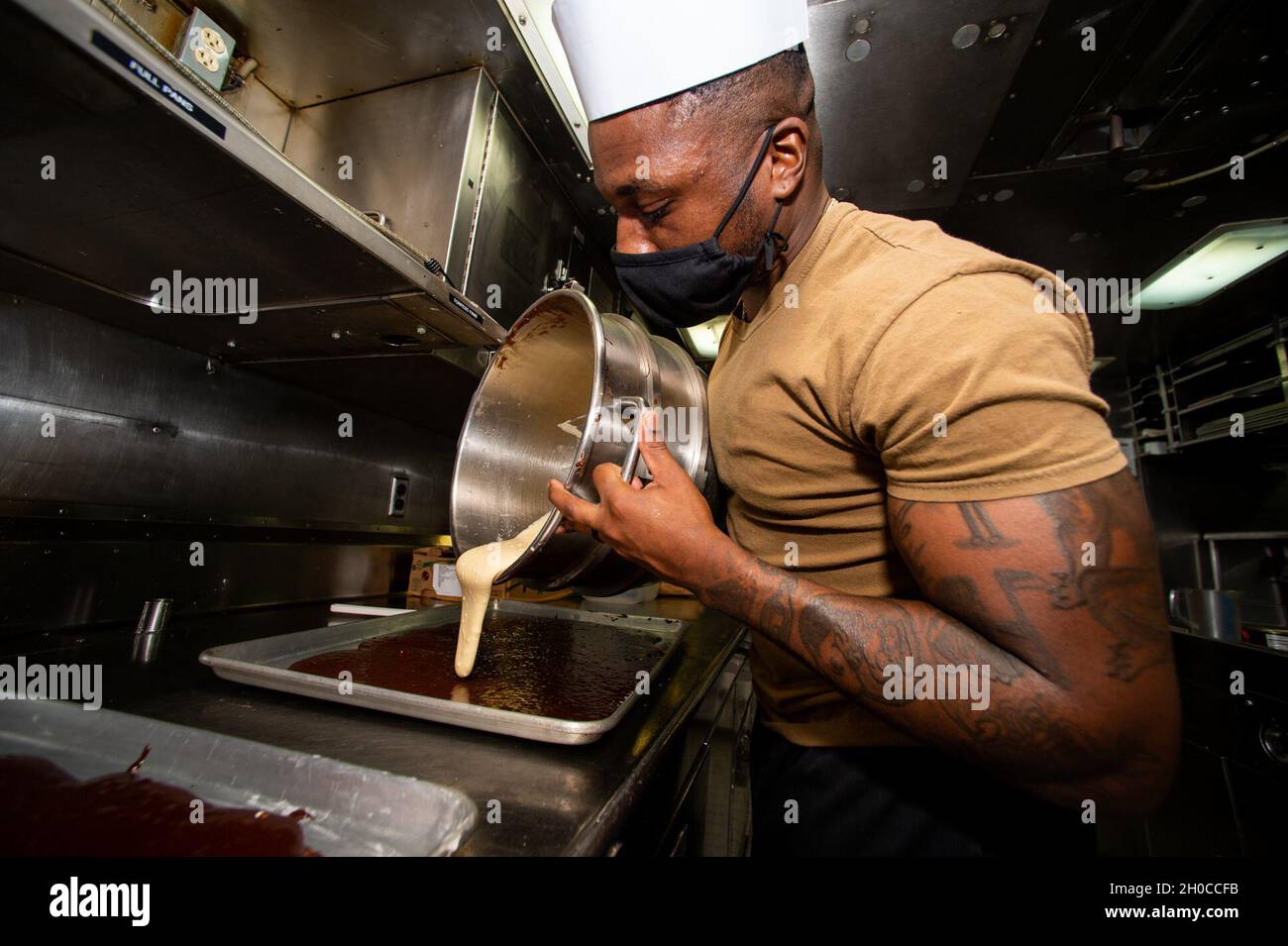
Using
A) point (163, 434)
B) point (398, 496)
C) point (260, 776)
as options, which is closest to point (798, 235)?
point (260, 776)

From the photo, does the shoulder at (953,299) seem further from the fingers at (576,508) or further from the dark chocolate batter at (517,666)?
the dark chocolate batter at (517,666)

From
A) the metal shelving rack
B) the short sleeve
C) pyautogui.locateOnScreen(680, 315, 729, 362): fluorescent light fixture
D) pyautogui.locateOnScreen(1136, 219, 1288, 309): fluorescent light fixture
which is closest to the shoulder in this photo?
the short sleeve

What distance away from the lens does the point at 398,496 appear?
2395mm

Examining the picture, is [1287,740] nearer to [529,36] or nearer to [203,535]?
[529,36]

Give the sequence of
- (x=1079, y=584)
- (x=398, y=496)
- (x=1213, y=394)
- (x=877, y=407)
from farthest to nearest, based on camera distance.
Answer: (x=1213, y=394) → (x=398, y=496) → (x=877, y=407) → (x=1079, y=584)

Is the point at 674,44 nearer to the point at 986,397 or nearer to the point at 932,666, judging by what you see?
the point at 986,397

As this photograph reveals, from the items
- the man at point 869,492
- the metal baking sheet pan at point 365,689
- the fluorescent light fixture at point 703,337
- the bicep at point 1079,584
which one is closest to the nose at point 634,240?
the man at point 869,492

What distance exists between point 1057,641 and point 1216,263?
321cm

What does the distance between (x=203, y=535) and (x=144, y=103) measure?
1359mm

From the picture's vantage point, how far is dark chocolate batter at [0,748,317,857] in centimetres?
59

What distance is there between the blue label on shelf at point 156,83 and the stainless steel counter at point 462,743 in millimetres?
911

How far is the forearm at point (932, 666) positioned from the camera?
0.57 meters
